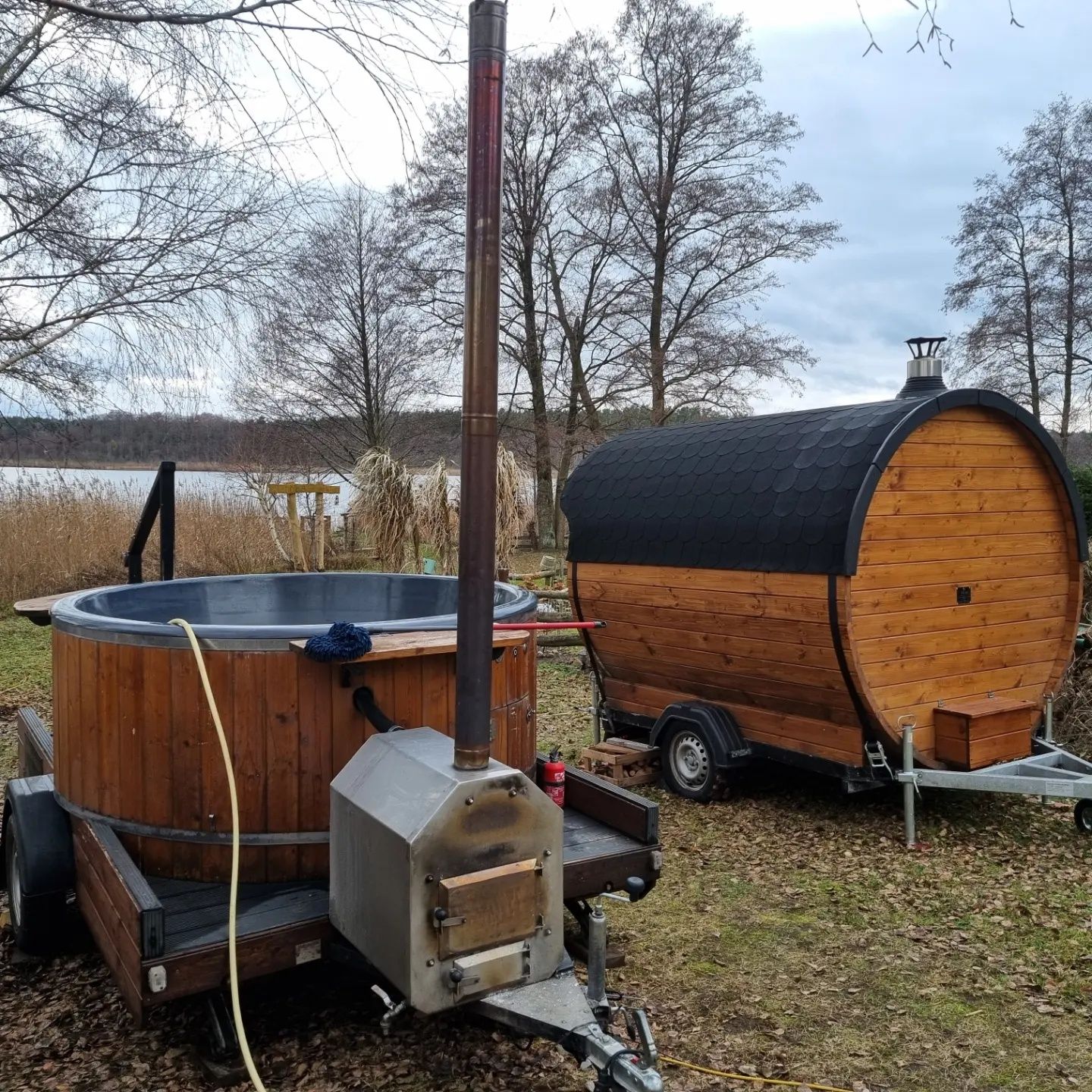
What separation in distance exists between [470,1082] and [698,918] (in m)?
→ 1.81

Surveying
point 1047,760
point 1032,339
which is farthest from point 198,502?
point 1032,339

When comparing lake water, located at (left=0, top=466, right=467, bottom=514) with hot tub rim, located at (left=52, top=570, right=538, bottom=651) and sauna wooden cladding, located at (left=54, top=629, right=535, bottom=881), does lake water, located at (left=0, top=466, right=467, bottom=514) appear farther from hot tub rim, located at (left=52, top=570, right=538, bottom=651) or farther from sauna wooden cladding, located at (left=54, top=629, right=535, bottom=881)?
sauna wooden cladding, located at (left=54, top=629, right=535, bottom=881)

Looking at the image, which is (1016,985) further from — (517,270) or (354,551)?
(517,270)

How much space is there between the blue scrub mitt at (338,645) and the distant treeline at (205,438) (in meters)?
4.74

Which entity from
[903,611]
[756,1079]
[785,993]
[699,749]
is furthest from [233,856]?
[903,611]

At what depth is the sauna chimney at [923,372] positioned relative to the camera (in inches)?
258

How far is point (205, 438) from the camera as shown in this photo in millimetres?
17391

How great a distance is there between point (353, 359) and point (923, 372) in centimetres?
1869

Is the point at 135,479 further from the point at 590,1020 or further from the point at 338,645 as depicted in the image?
the point at 590,1020

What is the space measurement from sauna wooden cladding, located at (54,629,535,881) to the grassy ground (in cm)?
63

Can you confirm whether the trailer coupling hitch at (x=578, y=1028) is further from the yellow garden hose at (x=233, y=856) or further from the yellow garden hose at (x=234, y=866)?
the yellow garden hose at (x=234, y=866)

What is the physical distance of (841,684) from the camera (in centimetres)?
555

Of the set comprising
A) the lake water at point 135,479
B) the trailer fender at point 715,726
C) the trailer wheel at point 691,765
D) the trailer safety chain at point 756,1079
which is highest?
the lake water at point 135,479

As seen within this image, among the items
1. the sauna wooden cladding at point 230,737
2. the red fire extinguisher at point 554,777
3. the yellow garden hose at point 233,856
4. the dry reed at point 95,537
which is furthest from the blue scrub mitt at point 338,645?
the dry reed at point 95,537
